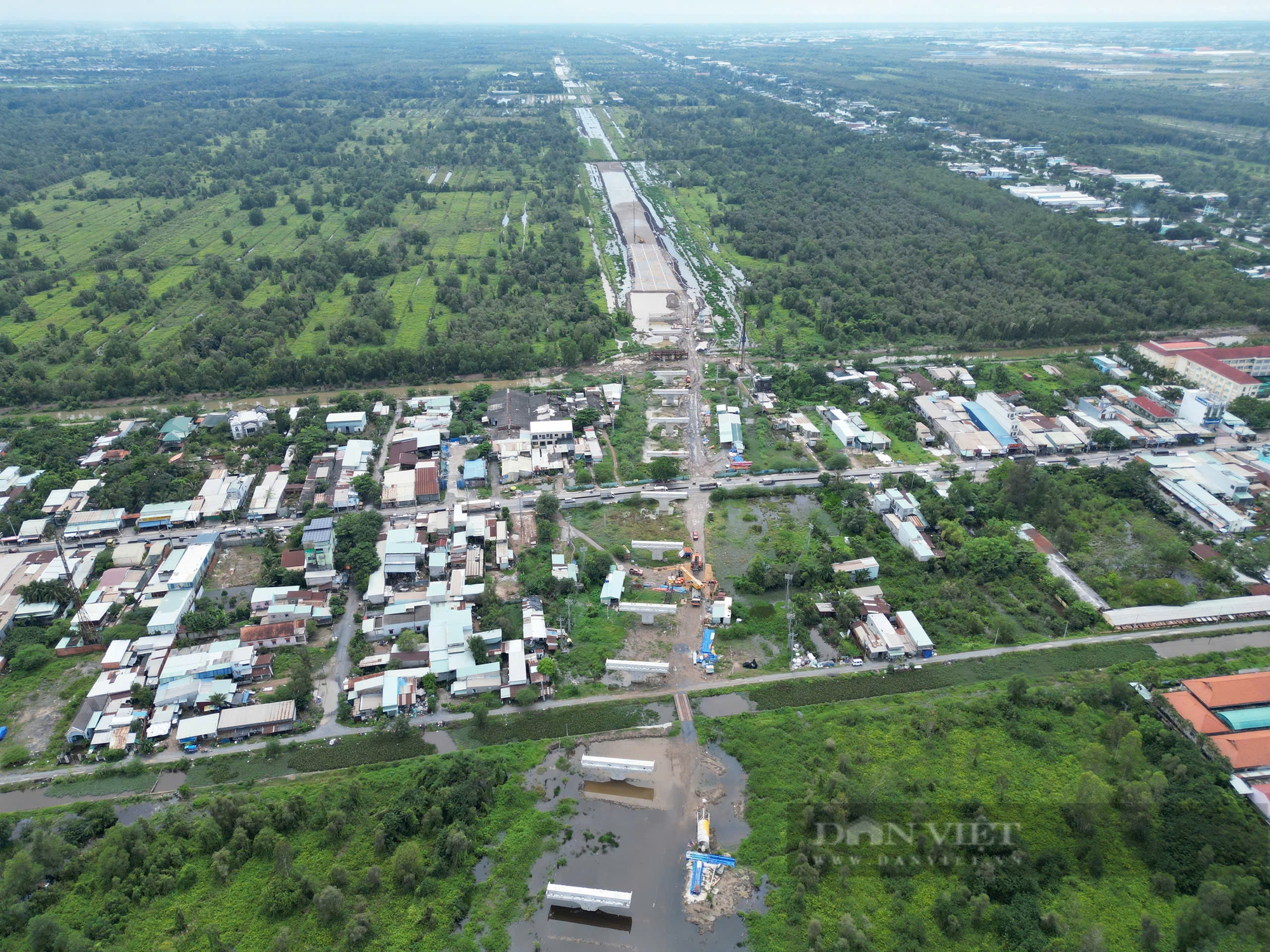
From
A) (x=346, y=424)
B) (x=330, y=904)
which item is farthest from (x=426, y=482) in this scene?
(x=330, y=904)

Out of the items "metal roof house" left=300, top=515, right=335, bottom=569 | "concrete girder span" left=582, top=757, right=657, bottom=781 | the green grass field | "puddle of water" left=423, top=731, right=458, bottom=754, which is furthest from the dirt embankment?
the green grass field

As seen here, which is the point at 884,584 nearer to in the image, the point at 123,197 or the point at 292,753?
the point at 292,753

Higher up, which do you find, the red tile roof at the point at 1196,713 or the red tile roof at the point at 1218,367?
the red tile roof at the point at 1218,367

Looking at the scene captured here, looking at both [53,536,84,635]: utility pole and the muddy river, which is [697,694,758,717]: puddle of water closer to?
the muddy river

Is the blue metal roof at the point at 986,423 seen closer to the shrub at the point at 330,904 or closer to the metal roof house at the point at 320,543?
the metal roof house at the point at 320,543

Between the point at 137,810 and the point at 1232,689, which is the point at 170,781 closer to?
the point at 137,810

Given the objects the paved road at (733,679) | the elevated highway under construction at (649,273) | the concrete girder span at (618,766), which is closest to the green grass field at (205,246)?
the elevated highway under construction at (649,273)
